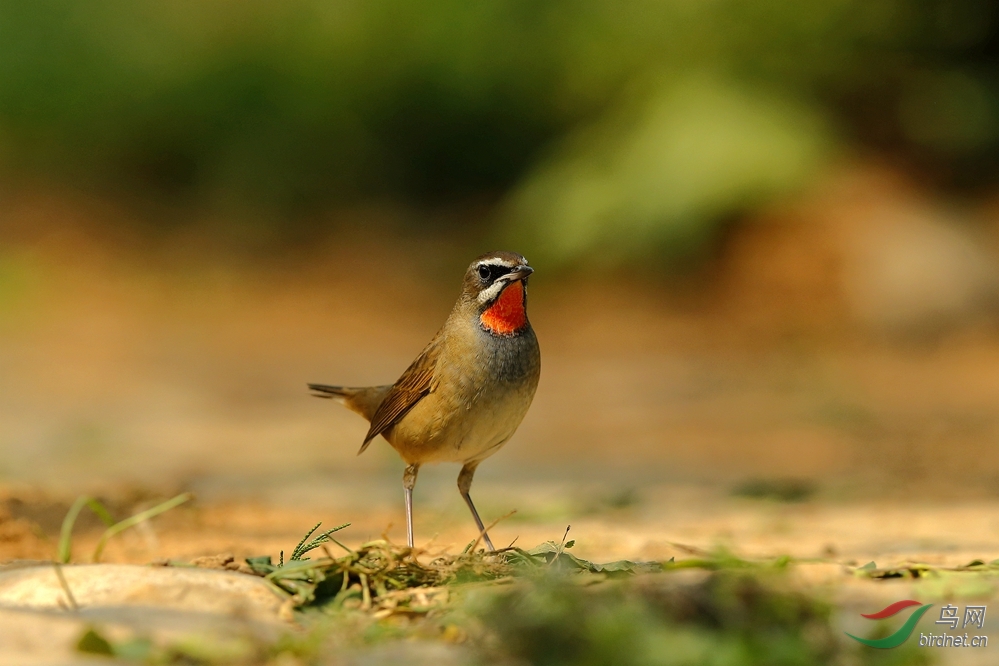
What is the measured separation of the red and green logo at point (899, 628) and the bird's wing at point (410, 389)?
238 centimetres

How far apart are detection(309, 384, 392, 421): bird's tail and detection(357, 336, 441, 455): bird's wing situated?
0.38 m

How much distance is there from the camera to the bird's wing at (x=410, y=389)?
5320 mm

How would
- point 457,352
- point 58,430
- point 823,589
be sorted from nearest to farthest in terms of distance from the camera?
point 823,589, point 457,352, point 58,430

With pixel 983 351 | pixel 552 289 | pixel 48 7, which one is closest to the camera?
pixel 983 351

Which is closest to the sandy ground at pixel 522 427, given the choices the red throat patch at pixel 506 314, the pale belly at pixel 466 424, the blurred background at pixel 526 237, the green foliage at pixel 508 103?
the blurred background at pixel 526 237

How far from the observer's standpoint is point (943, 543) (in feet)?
17.3

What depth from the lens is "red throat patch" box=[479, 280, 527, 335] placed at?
5.16 meters

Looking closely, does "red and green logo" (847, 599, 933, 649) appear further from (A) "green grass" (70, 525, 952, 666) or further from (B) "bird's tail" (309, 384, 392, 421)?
(B) "bird's tail" (309, 384, 392, 421)

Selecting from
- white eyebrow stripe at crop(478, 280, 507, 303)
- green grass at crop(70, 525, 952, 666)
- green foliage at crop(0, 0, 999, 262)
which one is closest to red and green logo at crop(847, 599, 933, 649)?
green grass at crop(70, 525, 952, 666)

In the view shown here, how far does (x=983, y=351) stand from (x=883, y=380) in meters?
1.97

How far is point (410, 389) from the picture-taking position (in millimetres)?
5414

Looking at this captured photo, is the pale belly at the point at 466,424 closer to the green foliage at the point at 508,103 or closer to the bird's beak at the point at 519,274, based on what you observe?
the bird's beak at the point at 519,274

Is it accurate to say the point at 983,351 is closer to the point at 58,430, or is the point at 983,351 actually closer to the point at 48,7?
the point at 58,430

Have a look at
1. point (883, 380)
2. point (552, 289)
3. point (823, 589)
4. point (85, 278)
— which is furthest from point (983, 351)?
point (85, 278)
